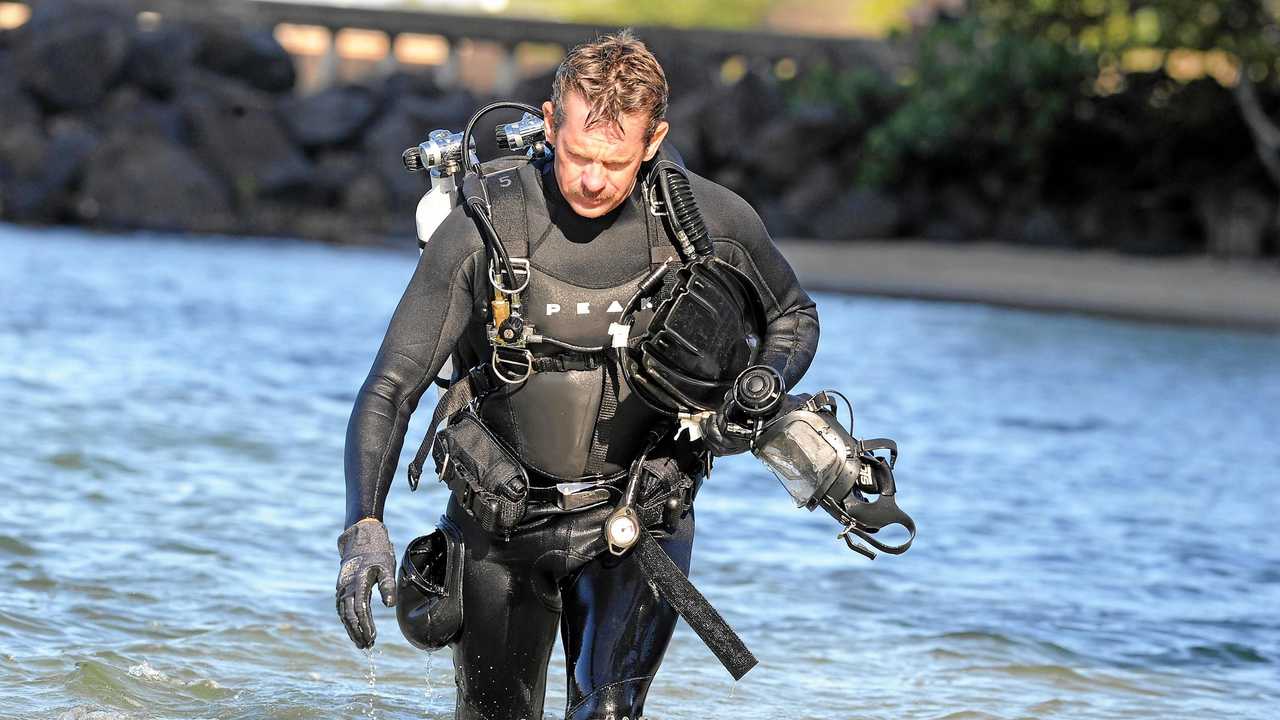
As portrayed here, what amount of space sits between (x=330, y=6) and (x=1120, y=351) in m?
32.7

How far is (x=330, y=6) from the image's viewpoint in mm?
46375

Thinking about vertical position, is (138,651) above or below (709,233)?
below

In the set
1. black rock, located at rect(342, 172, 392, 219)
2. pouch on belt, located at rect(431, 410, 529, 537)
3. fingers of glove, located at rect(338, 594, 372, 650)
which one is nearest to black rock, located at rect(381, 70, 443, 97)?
black rock, located at rect(342, 172, 392, 219)

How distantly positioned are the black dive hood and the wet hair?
213 mm

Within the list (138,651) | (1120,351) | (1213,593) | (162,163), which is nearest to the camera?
(138,651)

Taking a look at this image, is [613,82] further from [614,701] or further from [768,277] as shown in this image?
[614,701]

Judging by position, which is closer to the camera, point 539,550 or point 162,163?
point 539,550

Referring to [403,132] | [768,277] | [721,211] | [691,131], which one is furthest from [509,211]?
[403,132]

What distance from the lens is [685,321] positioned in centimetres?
348

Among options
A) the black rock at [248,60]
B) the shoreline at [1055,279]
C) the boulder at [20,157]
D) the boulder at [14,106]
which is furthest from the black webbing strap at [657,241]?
the black rock at [248,60]

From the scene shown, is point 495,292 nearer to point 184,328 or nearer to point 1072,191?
point 184,328

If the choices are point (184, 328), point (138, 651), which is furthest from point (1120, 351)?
point (138, 651)

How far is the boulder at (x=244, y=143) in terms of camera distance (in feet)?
111

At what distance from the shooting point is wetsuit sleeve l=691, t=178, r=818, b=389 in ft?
12.2
